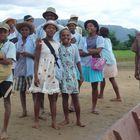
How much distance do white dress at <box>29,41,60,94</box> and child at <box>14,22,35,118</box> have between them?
0.59m

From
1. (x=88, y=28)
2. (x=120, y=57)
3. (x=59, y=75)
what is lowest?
(x=120, y=57)

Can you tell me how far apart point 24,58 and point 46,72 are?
86 centimetres

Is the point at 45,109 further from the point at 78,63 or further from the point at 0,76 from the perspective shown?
the point at 0,76

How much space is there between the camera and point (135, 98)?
11750 mm

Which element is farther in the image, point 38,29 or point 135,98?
point 135,98

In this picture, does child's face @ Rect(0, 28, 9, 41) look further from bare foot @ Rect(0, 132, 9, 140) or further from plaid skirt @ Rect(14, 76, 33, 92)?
plaid skirt @ Rect(14, 76, 33, 92)

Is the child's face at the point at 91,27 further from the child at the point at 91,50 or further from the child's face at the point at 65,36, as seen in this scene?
the child's face at the point at 65,36

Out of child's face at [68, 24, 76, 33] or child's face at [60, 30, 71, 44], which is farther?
child's face at [68, 24, 76, 33]

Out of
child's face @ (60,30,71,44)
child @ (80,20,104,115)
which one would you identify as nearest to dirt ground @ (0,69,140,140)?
child @ (80,20,104,115)

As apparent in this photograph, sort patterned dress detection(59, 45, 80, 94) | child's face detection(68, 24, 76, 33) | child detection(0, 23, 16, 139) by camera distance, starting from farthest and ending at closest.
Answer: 1. child's face detection(68, 24, 76, 33)
2. patterned dress detection(59, 45, 80, 94)
3. child detection(0, 23, 16, 139)

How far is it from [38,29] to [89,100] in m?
3.24

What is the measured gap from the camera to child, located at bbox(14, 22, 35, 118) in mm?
8227

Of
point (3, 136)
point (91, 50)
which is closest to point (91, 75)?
point (91, 50)

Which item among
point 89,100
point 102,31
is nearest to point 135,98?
point 89,100
